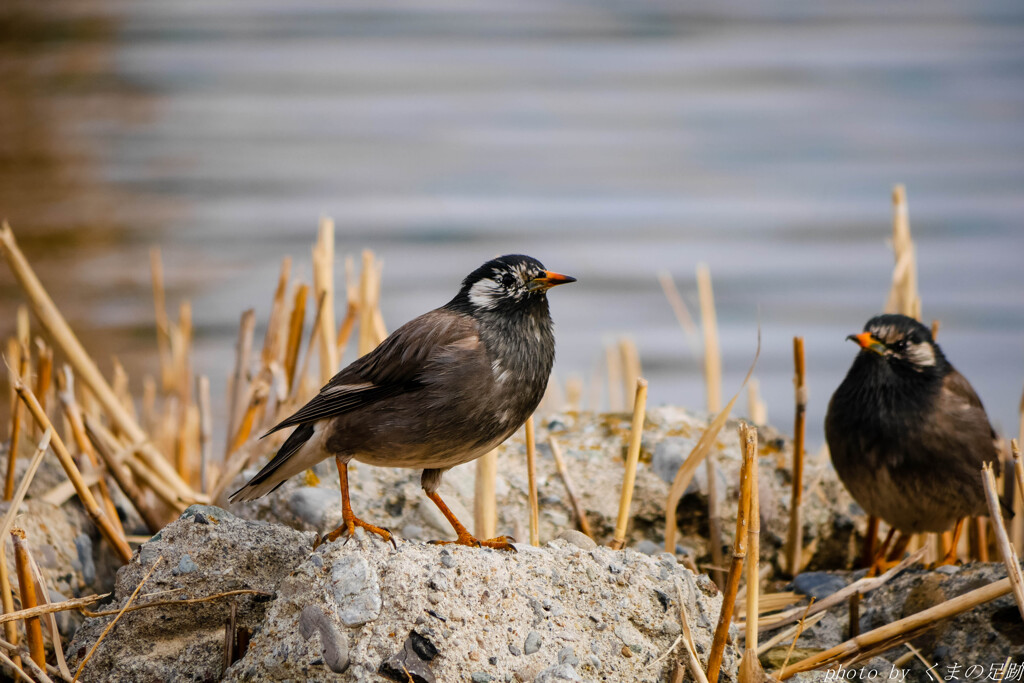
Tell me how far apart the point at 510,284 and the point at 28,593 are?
174 cm

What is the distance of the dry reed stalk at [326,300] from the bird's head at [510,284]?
3.28 feet

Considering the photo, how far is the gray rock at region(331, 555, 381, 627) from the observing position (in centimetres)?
258

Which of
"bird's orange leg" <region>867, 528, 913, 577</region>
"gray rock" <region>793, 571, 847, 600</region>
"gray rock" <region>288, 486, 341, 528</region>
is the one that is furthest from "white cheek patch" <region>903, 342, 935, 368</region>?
"gray rock" <region>288, 486, 341, 528</region>

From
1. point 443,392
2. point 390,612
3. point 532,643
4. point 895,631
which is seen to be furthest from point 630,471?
point 390,612

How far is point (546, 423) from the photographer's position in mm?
4535

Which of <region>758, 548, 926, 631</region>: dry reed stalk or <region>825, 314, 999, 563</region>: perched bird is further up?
<region>825, 314, 999, 563</region>: perched bird

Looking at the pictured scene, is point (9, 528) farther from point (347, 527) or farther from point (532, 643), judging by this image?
point (532, 643)

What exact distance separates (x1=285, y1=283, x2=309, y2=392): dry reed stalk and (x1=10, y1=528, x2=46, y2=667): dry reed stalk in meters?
1.79

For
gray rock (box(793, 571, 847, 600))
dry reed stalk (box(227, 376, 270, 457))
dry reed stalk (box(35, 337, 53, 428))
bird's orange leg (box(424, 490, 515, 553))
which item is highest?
dry reed stalk (box(35, 337, 53, 428))

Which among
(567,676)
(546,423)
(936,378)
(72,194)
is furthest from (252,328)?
(72,194)

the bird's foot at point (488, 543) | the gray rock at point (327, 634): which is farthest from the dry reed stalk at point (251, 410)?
the gray rock at point (327, 634)

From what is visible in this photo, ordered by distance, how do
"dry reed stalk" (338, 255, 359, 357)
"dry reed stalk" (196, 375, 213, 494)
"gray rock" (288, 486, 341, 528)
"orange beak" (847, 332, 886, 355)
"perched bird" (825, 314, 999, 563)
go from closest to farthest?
1. "gray rock" (288, 486, 341, 528)
2. "perched bird" (825, 314, 999, 563)
3. "orange beak" (847, 332, 886, 355)
4. "dry reed stalk" (196, 375, 213, 494)
5. "dry reed stalk" (338, 255, 359, 357)

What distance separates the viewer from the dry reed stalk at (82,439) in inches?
147

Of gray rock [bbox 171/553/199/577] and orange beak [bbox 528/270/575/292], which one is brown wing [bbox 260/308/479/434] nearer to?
orange beak [bbox 528/270/575/292]
